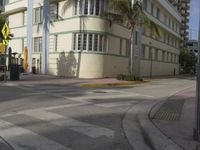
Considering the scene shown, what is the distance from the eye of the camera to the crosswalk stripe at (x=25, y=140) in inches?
264

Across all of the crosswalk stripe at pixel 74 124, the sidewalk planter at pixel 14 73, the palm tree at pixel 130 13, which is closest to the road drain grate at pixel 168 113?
the crosswalk stripe at pixel 74 124

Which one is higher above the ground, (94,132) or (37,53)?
(37,53)

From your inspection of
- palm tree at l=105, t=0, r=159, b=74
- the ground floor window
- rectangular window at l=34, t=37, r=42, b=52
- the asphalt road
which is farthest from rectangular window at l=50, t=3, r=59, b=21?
the asphalt road

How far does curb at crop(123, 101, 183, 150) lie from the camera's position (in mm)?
6975

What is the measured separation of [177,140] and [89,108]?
524cm

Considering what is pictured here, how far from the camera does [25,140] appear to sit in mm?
7188

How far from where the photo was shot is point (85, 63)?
99.7 feet

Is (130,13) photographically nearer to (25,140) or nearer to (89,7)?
(89,7)

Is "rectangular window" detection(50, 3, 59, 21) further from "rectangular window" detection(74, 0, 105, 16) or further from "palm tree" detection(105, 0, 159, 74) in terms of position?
"palm tree" detection(105, 0, 159, 74)

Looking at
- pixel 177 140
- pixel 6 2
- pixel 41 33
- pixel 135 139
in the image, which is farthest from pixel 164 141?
pixel 6 2

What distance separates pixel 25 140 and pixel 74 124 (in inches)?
80.7

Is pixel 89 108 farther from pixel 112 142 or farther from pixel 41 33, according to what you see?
pixel 41 33

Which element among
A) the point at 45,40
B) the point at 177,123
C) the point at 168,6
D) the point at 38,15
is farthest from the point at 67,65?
the point at 168,6

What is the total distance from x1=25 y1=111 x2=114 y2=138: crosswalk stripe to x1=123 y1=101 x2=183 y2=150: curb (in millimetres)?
576
